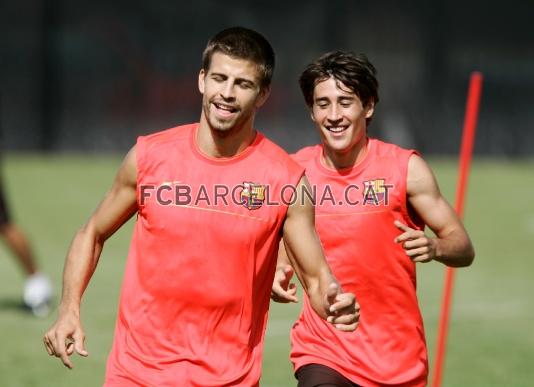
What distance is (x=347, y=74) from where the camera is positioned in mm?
6324

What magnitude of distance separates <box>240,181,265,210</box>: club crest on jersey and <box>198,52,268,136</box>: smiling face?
0.83ft

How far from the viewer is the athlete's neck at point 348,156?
250 inches

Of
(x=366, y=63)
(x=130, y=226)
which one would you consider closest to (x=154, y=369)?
(x=366, y=63)

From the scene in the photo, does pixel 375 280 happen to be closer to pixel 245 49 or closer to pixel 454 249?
pixel 454 249

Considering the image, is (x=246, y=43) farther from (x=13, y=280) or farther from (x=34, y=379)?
(x=13, y=280)

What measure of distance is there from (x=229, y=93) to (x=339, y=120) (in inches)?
45.3

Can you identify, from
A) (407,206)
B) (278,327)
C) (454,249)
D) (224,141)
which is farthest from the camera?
Result: (278,327)

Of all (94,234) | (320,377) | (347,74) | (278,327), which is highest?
(347,74)

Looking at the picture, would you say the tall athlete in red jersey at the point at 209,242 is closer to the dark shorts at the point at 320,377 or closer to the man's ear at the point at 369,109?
the dark shorts at the point at 320,377

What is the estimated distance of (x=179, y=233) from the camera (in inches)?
209

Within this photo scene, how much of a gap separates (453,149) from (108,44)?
7.12 metres

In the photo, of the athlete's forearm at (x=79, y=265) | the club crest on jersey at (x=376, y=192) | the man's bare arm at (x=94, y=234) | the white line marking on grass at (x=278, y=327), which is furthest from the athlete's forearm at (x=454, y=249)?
the white line marking on grass at (x=278, y=327)

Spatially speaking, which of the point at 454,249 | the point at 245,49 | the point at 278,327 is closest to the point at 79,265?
the point at 245,49

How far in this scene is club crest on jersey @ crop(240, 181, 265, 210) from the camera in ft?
17.3
